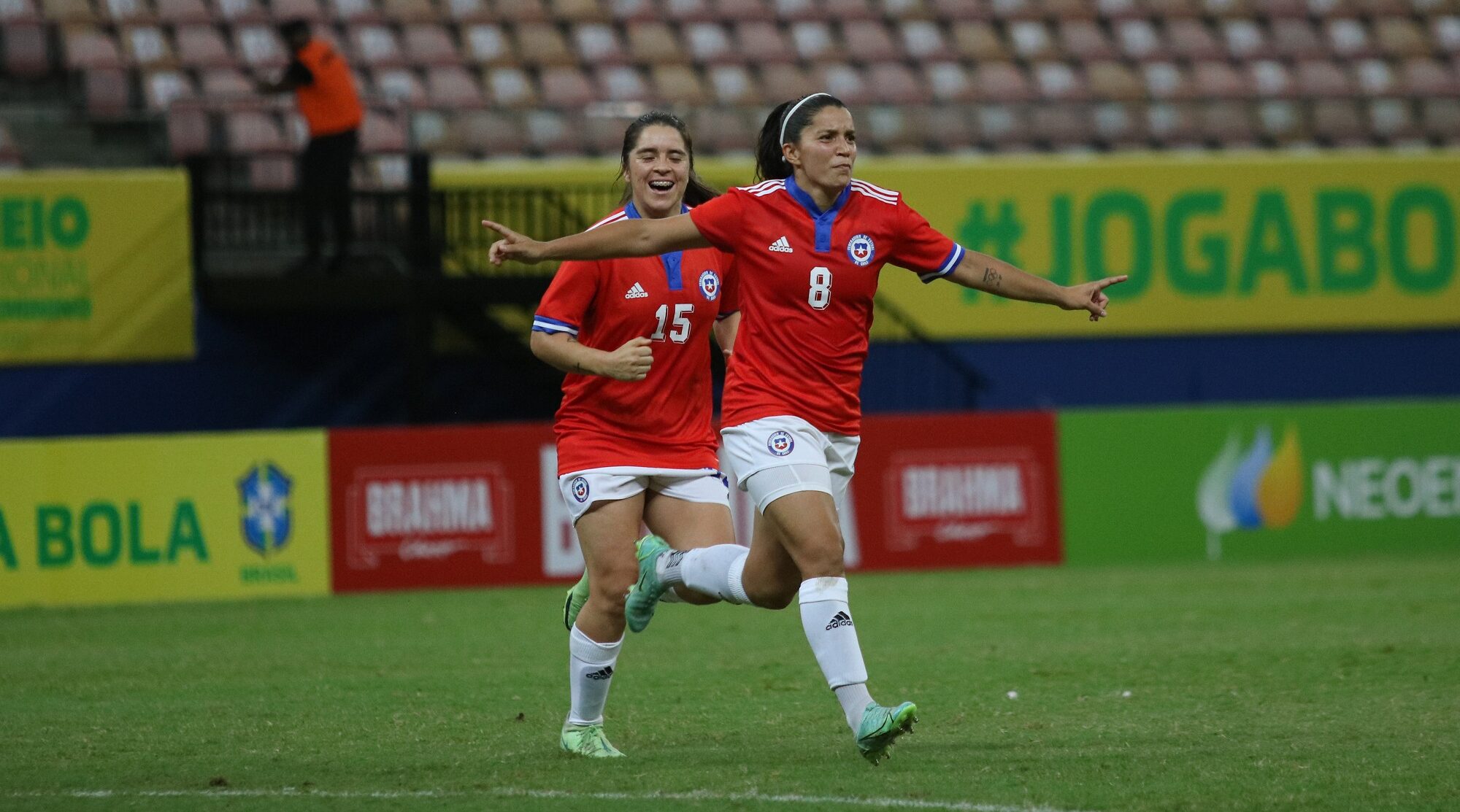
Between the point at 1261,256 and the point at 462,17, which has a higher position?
the point at 462,17

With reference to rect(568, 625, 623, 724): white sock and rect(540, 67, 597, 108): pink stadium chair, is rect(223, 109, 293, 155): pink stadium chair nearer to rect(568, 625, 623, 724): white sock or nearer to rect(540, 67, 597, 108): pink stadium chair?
rect(540, 67, 597, 108): pink stadium chair

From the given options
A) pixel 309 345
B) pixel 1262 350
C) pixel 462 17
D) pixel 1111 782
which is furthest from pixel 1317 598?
pixel 462 17

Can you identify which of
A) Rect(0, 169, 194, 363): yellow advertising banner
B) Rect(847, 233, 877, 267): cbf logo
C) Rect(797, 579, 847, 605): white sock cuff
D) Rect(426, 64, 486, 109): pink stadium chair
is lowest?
Rect(797, 579, 847, 605): white sock cuff

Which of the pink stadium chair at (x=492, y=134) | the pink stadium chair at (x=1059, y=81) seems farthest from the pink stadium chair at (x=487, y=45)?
the pink stadium chair at (x=1059, y=81)

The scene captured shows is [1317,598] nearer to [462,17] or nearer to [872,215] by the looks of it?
[872,215]

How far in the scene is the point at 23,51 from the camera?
61.7 ft

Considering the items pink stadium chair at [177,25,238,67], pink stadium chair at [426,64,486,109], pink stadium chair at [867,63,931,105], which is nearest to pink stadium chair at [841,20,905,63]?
pink stadium chair at [867,63,931,105]

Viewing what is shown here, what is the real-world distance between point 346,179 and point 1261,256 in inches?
399

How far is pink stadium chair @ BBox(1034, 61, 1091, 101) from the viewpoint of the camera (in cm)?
2245

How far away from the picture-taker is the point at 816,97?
664cm

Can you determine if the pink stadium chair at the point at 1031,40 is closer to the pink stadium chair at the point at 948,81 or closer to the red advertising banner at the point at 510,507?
the pink stadium chair at the point at 948,81

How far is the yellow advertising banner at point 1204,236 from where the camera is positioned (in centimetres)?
2080

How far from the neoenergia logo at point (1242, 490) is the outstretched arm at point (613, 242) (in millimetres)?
11463

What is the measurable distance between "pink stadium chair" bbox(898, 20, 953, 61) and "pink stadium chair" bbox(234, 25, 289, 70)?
694 cm
